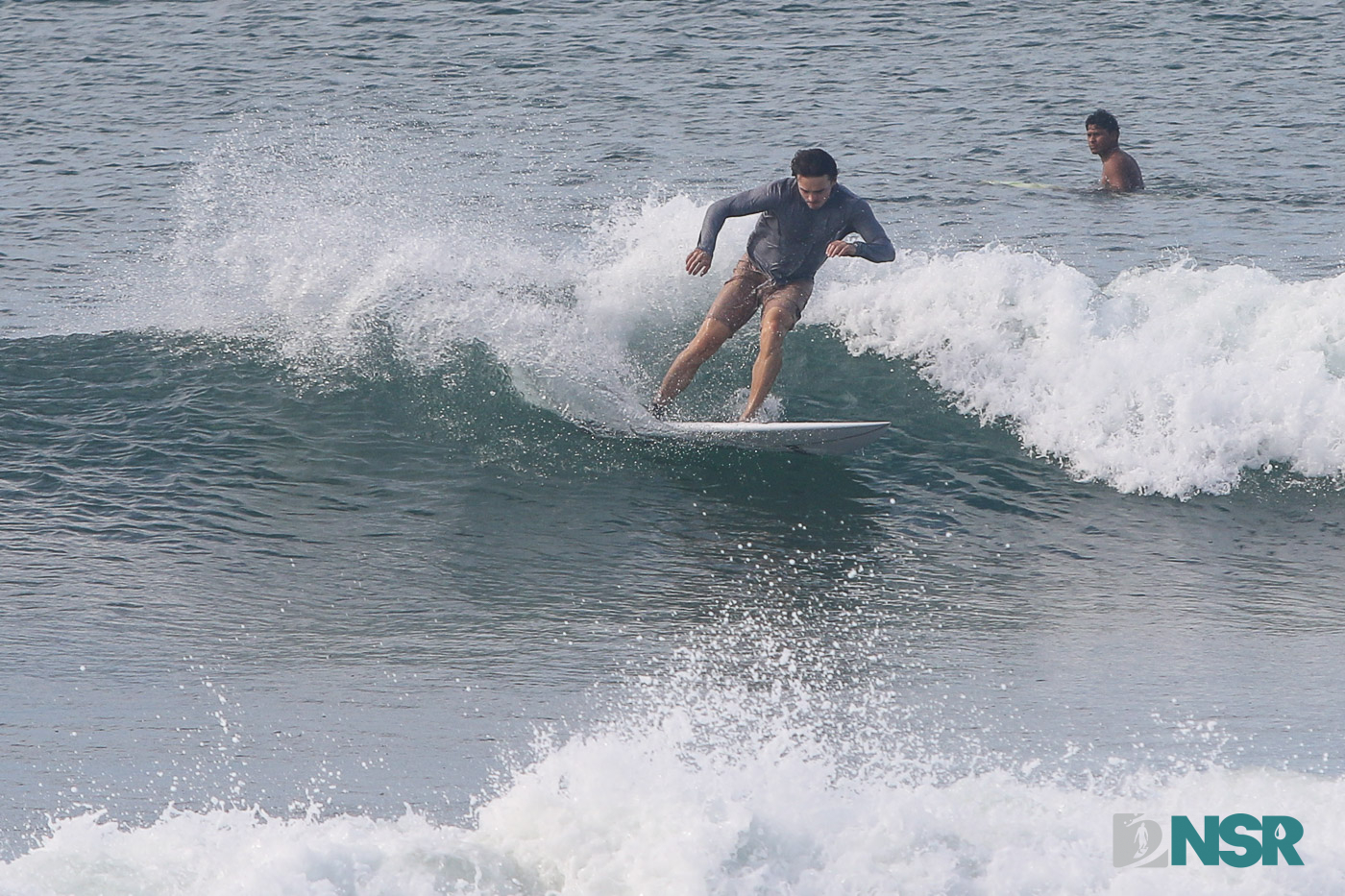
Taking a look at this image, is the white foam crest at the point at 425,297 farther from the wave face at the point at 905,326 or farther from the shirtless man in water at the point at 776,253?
the shirtless man in water at the point at 776,253

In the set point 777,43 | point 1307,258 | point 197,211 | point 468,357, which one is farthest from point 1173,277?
point 777,43

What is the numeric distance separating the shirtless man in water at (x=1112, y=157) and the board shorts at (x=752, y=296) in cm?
764

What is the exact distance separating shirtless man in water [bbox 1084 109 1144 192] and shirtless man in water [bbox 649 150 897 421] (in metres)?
7.59

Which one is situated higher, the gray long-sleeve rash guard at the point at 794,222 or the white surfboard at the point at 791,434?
the gray long-sleeve rash guard at the point at 794,222

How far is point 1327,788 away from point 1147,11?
22.4 metres

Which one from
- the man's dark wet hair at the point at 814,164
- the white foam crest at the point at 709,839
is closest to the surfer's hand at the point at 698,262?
the man's dark wet hair at the point at 814,164

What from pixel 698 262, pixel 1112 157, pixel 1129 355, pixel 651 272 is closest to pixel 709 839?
pixel 698 262

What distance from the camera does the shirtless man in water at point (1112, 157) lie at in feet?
48.4

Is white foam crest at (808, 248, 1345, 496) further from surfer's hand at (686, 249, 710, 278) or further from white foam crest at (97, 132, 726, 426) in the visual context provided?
surfer's hand at (686, 249, 710, 278)

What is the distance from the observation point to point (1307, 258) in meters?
13.3

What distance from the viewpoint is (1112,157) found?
15.4m

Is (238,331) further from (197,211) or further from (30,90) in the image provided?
(30,90)

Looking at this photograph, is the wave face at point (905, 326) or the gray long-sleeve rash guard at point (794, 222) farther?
the wave face at point (905, 326)

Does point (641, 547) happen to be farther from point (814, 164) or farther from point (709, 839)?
point (709, 839)
